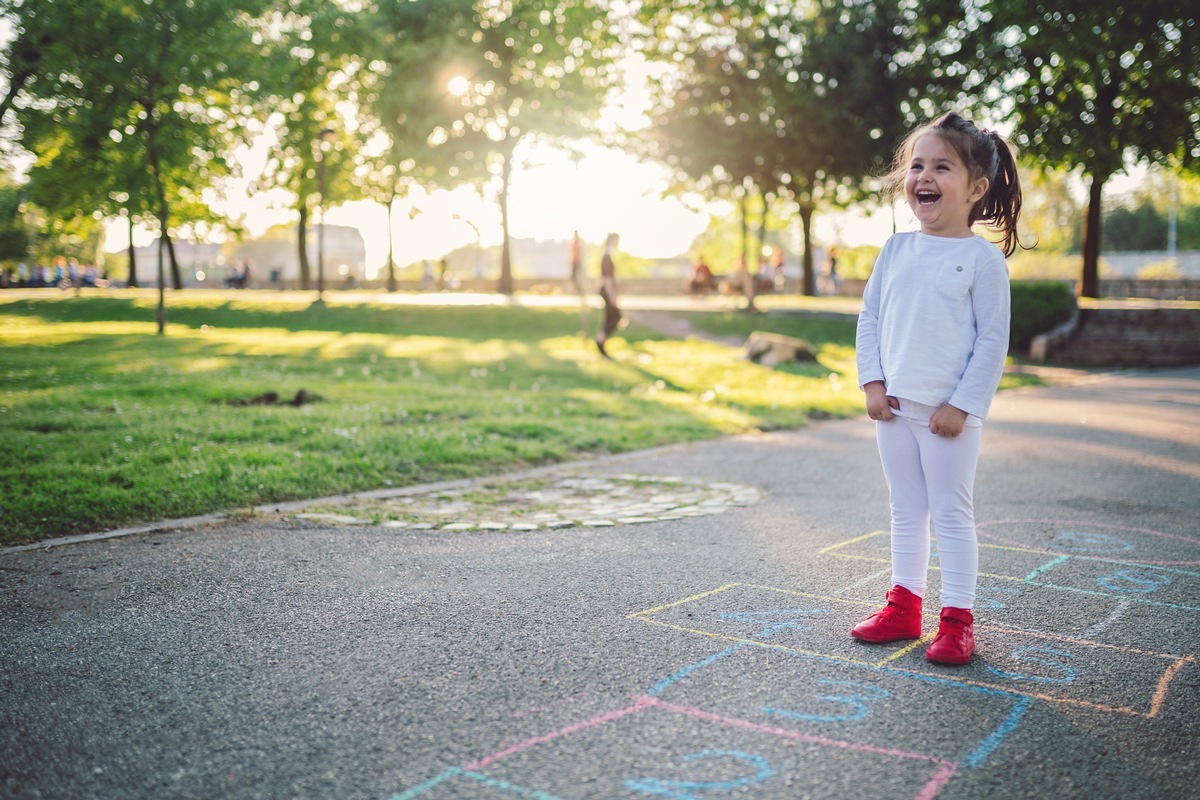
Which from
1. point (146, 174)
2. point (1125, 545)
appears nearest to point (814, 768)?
point (1125, 545)

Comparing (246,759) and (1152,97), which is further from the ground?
(1152,97)

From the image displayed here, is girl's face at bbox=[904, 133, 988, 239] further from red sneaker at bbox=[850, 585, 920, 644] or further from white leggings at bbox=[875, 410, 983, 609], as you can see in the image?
red sneaker at bbox=[850, 585, 920, 644]

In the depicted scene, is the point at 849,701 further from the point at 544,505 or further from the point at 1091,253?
the point at 1091,253

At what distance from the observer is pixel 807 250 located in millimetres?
37531

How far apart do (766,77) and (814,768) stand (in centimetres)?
2757

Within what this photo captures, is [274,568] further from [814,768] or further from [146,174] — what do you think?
[146,174]

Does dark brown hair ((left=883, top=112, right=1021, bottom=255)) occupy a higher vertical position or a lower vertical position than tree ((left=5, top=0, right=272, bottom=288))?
lower

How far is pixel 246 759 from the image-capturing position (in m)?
2.85

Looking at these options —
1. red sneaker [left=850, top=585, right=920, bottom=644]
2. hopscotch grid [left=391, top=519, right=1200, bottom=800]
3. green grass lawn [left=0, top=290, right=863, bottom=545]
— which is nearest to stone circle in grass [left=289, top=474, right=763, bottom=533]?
green grass lawn [left=0, top=290, right=863, bottom=545]

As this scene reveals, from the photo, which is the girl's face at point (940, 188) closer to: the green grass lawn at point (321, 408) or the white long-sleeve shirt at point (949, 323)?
the white long-sleeve shirt at point (949, 323)

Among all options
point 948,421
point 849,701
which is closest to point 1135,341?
point 948,421

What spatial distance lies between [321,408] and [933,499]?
730 cm

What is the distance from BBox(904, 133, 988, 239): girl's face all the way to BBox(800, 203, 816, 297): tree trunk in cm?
3118

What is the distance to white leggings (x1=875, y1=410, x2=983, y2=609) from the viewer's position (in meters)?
3.80
